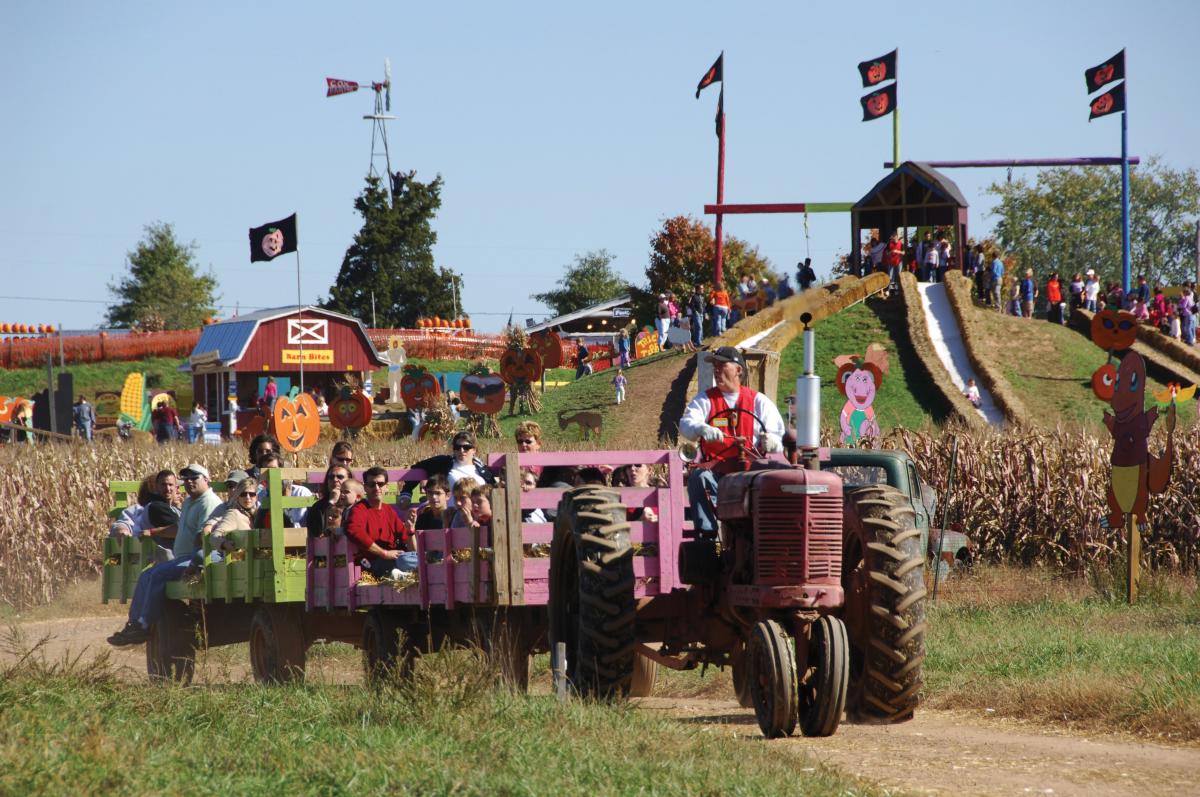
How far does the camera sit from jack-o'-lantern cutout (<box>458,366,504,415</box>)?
110 ft

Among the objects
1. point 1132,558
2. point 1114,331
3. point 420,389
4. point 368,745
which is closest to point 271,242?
point 420,389

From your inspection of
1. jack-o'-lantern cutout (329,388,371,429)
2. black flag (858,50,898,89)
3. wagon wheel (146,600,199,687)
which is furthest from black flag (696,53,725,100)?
wagon wheel (146,600,199,687)

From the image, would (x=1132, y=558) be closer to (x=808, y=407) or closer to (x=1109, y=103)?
(x=808, y=407)

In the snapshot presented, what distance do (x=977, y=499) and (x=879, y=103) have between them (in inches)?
1255

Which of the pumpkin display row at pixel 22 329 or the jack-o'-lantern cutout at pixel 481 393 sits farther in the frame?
the pumpkin display row at pixel 22 329

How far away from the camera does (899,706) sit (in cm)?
868

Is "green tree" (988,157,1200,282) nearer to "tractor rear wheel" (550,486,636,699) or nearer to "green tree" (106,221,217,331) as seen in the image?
"green tree" (106,221,217,331)

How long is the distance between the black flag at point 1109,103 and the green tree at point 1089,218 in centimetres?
5136

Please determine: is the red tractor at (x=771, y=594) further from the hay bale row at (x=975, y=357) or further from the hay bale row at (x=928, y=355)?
the hay bale row at (x=928, y=355)

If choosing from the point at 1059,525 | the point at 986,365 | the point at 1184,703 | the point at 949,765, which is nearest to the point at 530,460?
the point at 949,765

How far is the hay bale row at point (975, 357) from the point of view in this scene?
33.7m

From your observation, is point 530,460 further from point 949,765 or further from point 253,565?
point 949,765

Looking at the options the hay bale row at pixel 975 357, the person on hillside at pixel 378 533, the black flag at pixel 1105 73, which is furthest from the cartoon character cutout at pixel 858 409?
the black flag at pixel 1105 73

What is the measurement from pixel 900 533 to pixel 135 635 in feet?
23.5
